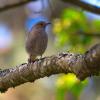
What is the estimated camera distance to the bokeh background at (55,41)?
5581 millimetres

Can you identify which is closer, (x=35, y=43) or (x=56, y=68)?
(x=56, y=68)

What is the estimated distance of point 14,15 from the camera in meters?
15.3

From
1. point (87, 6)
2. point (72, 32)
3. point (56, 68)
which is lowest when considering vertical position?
point (56, 68)

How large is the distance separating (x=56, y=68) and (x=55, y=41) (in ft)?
7.01

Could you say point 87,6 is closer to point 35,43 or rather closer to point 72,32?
point 72,32

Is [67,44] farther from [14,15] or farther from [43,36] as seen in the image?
[14,15]

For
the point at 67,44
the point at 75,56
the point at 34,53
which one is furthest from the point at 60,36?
the point at 75,56

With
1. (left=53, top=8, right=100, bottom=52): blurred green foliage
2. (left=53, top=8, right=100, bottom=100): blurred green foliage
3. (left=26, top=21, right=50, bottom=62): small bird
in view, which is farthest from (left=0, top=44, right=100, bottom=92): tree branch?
(left=53, top=8, right=100, bottom=52): blurred green foliage

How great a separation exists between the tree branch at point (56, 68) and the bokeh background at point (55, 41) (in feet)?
1.88

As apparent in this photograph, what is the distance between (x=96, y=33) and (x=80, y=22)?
30cm

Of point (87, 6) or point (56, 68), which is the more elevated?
point (87, 6)

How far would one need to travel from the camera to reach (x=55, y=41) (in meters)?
6.13

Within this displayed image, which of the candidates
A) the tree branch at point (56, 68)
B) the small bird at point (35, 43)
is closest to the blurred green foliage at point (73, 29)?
the small bird at point (35, 43)

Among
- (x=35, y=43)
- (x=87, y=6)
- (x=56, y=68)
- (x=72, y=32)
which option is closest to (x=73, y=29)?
(x=72, y=32)
